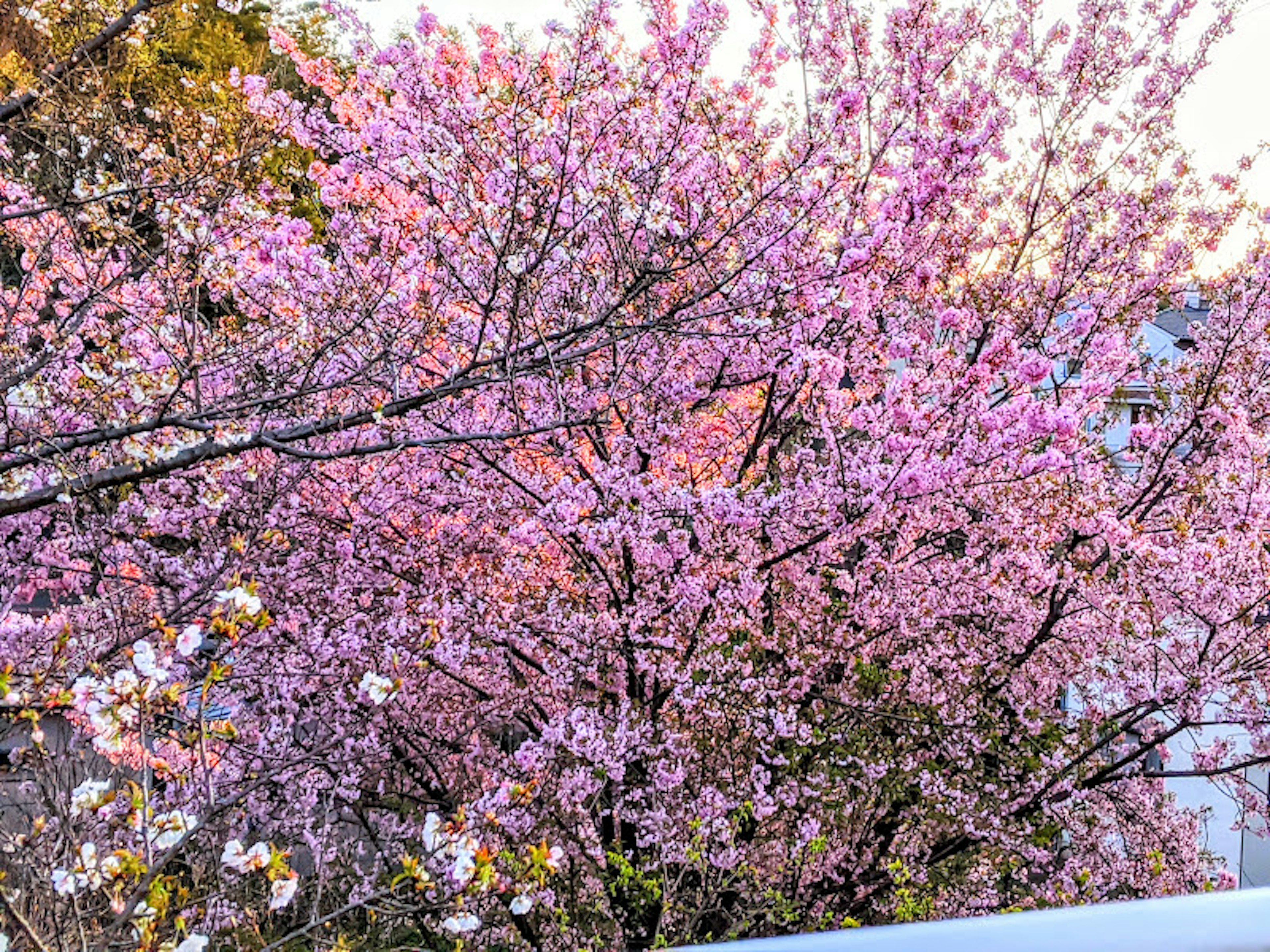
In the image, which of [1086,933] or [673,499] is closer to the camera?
[1086,933]

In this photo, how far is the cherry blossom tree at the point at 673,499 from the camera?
468 centimetres

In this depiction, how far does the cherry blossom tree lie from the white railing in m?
3.40

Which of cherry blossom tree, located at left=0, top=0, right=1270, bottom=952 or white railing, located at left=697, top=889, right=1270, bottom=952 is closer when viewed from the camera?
white railing, located at left=697, top=889, right=1270, bottom=952

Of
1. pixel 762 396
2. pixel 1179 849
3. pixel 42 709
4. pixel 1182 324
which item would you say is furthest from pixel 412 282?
pixel 1182 324

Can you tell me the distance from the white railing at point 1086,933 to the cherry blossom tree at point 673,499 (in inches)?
134

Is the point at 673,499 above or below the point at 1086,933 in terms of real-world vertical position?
above

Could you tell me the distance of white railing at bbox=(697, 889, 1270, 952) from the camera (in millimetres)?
612

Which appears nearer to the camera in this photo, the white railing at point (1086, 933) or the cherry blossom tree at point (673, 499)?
the white railing at point (1086, 933)

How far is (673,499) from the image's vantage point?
15.7 feet

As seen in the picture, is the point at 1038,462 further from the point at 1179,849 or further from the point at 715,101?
the point at 1179,849

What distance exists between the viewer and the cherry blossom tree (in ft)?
15.4

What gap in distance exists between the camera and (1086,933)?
65 centimetres

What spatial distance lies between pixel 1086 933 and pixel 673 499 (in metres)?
4.13

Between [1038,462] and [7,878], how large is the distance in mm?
5124
